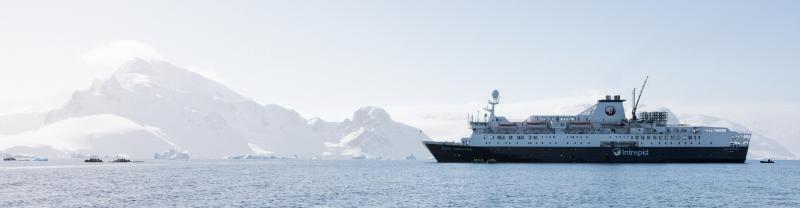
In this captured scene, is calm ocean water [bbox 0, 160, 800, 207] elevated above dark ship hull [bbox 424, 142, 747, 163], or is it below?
below

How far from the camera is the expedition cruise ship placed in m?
106

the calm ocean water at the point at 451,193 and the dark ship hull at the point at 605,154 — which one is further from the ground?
the dark ship hull at the point at 605,154

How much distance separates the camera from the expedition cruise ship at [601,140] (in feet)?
347

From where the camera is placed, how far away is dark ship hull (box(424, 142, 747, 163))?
346 feet

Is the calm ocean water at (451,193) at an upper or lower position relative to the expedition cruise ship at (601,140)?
lower

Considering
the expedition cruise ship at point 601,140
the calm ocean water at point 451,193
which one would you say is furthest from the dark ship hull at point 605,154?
the calm ocean water at point 451,193

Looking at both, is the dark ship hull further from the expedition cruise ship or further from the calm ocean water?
the calm ocean water

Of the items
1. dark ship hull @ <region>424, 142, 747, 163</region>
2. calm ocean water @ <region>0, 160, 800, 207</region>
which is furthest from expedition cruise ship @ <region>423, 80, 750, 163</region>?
calm ocean water @ <region>0, 160, 800, 207</region>

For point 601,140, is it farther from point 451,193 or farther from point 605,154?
point 451,193

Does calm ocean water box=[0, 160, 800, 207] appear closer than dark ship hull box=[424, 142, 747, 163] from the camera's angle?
Yes

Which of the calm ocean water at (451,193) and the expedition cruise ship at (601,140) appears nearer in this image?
the calm ocean water at (451,193)

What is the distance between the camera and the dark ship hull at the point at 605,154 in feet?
346

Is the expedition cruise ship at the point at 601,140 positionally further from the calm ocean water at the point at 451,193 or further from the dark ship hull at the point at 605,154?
the calm ocean water at the point at 451,193

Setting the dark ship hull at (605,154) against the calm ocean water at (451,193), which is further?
the dark ship hull at (605,154)
